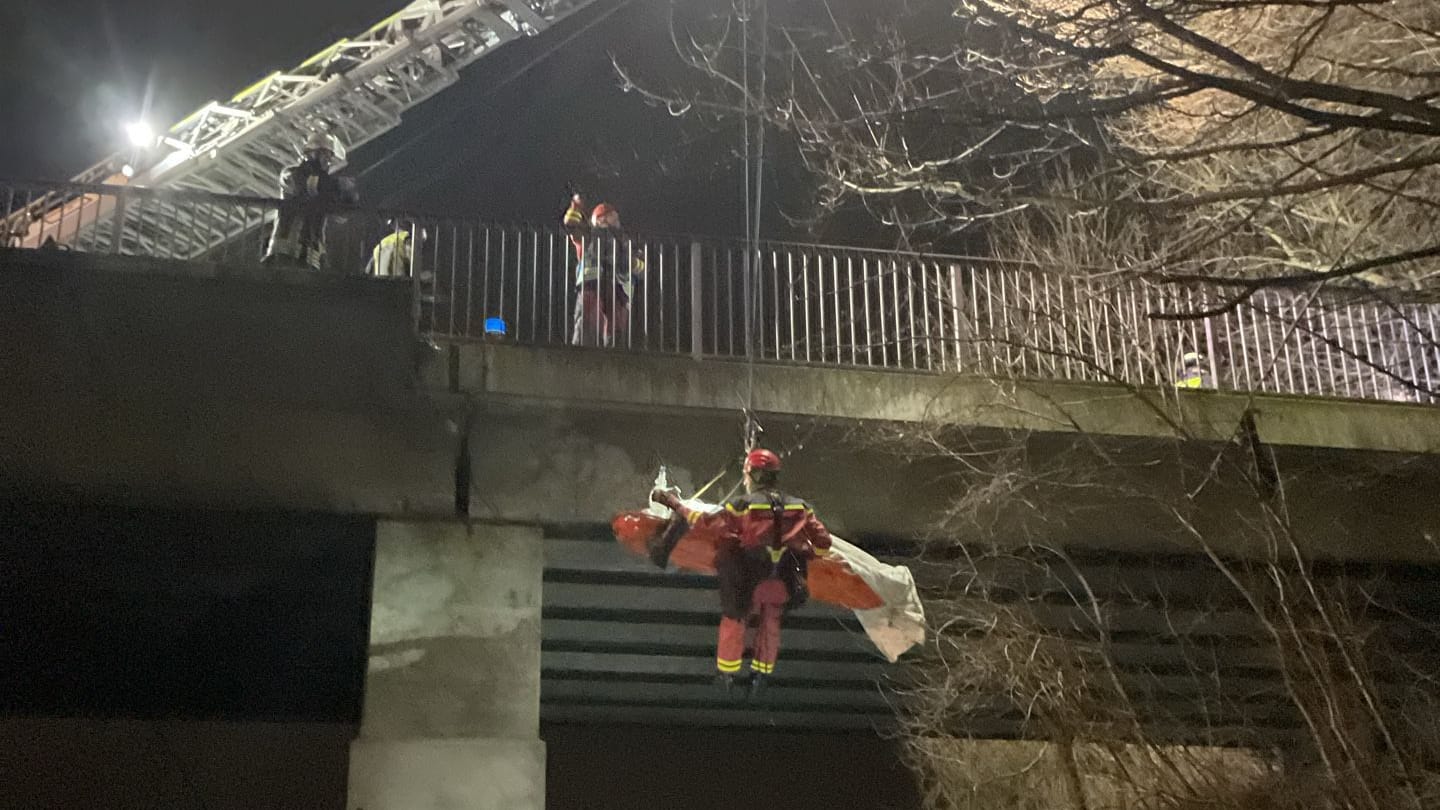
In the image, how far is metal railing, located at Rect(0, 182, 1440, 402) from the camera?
35.5 ft

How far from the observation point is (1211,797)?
923 centimetres

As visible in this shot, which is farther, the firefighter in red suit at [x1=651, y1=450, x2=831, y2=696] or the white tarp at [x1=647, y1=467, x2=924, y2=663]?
the white tarp at [x1=647, y1=467, x2=924, y2=663]

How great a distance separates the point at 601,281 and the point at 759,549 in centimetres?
399

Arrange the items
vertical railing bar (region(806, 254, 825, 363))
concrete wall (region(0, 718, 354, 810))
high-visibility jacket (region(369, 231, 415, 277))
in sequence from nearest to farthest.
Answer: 1. high-visibility jacket (region(369, 231, 415, 277))
2. vertical railing bar (region(806, 254, 825, 363))
3. concrete wall (region(0, 718, 354, 810))

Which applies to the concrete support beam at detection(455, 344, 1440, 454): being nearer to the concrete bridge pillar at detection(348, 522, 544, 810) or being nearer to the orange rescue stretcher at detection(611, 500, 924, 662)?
the concrete bridge pillar at detection(348, 522, 544, 810)

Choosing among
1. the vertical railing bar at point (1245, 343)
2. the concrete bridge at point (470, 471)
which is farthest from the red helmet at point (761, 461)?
the vertical railing bar at point (1245, 343)

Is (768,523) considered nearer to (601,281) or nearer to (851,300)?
(851,300)

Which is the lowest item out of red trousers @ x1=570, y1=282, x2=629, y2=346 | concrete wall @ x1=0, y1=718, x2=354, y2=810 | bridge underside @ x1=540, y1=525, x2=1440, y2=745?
concrete wall @ x1=0, y1=718, x2=354, y2=810

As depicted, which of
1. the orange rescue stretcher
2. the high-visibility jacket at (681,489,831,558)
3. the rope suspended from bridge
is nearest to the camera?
the high-visibility jacket at (681,489,831,558)

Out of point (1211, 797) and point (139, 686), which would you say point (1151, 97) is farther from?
point (139, 686)

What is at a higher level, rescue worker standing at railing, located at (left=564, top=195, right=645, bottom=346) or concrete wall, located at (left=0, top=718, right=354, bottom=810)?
rescue worker standing at railing, located at (left=564, top=195, right=645, bottom=346)

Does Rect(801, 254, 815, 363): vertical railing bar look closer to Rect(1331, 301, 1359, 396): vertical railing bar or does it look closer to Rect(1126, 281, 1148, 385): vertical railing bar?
Rect(1126, 281, 1148, 385): vertical railing bar

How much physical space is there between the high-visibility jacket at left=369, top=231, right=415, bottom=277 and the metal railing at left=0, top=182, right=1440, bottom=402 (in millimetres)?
55

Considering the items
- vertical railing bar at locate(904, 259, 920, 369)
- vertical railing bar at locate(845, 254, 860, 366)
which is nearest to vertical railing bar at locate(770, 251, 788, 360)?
vertical railing bar at locate(845, 254, 860, 366)
